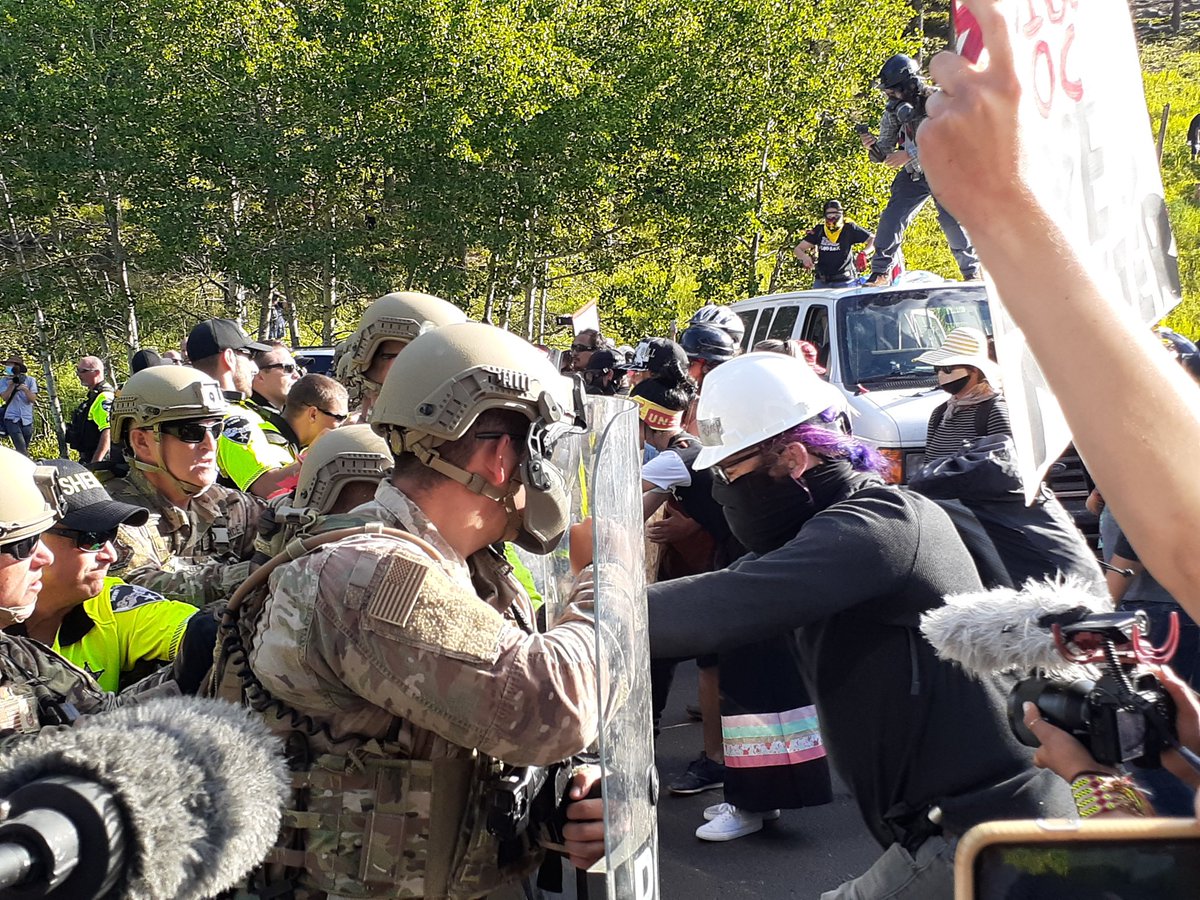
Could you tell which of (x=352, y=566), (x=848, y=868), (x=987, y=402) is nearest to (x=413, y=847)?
(x=352, y=566)

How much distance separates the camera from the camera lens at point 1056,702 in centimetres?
163

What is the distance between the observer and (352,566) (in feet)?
6.16

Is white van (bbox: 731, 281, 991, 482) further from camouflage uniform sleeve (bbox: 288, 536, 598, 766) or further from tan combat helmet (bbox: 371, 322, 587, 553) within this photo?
camouflage uniform sleeve (bbox: 288, 536, 598, 766)

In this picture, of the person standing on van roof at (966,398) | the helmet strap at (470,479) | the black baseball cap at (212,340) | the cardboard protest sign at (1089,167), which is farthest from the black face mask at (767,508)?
the black baseball cap at (212,340)

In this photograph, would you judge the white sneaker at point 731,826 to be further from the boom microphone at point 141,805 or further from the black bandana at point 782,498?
the boom microphone at point 141,805

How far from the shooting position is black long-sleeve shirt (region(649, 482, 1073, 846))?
2373mm

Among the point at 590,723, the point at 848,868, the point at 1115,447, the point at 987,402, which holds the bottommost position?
the point at 848,868

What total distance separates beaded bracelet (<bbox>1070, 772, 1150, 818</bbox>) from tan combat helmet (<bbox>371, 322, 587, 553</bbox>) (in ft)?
3.44

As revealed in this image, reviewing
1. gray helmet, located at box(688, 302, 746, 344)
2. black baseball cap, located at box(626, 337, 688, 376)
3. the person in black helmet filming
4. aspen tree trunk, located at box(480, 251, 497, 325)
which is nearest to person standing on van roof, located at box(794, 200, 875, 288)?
the person in black helmet filming

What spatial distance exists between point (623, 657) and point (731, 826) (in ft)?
10.4

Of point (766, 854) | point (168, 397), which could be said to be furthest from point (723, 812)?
point (168, 397)

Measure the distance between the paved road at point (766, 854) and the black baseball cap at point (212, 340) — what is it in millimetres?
3438

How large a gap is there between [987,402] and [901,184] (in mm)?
5486

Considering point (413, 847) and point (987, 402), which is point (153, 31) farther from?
point (413, 847)
